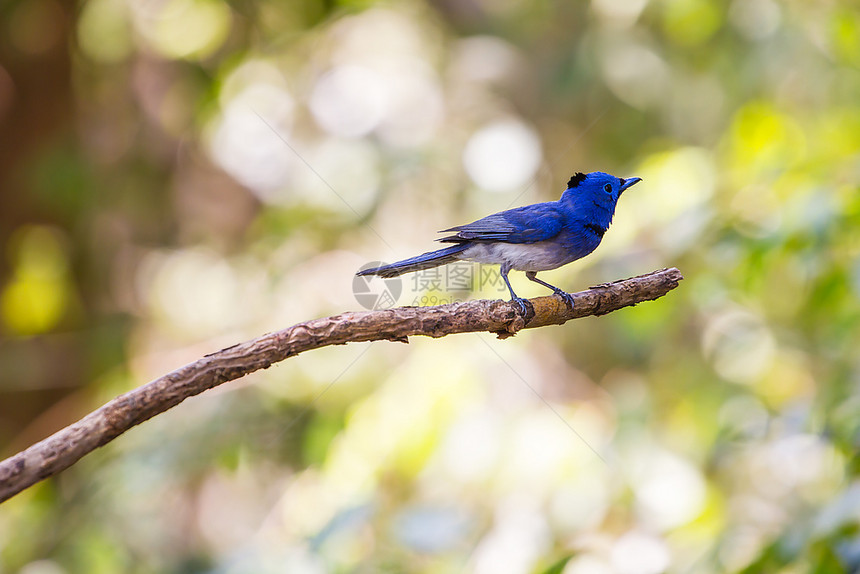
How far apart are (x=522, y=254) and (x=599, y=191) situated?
0.56 meters

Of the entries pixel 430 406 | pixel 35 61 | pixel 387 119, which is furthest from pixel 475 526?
pixel 35 61

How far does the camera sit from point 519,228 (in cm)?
358

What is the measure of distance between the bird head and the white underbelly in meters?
0.33

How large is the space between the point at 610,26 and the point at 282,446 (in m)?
4.74

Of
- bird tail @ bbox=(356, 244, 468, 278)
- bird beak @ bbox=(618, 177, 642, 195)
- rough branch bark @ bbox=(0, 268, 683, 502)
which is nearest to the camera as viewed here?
rough branch bark @ bbox=(0, 268, 683, 502)

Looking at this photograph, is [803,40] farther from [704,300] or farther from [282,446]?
[282,446]

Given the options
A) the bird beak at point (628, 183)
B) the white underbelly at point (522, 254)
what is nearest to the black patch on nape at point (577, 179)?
the bird beak at point (628, 183)

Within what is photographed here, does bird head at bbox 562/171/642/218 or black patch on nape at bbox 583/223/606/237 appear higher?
Result: bird head at bbox 562/171/642/218

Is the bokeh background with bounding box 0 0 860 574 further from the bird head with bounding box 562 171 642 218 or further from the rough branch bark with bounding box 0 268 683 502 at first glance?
the rough branch bark with bounding box 0 268 683 502

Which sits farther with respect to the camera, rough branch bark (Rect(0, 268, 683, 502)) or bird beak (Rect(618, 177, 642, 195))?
bird beak (Rect(618, 177, 642, 195))

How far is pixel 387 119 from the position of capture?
6598 mm

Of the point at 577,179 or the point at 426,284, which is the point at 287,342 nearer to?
the point at 577,179

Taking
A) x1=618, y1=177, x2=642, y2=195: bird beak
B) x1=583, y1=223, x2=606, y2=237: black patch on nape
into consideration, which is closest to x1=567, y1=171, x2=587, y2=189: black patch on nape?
x1=618, y1=177, x2=642, y2=195: bird beak

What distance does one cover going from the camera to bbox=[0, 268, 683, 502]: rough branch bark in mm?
2010
